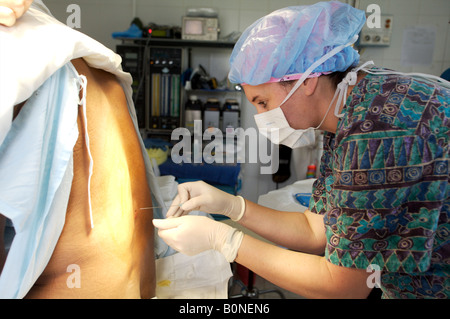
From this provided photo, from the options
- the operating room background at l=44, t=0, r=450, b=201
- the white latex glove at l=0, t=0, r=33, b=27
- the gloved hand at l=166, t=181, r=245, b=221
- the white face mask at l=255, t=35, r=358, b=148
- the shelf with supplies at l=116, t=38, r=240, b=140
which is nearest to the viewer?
the white latex glove at l=0, t=0, r=33, b=27

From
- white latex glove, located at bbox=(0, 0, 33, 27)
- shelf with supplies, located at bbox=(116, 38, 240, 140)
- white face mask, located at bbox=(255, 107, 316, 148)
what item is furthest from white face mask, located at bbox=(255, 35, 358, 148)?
shelf with supplies, located at bbox=(116, 38, 240, 140)

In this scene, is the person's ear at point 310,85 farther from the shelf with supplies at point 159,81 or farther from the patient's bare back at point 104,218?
the shelf with supplies at point 159,81

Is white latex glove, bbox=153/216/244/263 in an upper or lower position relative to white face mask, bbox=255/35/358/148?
lower

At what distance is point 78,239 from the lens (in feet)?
2.77

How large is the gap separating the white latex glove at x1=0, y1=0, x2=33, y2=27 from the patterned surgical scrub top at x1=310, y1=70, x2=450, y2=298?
0.74m

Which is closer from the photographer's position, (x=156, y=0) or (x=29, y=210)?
(x=29, y=210)

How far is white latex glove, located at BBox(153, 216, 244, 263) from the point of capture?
0.92 m

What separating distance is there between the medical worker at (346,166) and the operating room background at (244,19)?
2.27 meters

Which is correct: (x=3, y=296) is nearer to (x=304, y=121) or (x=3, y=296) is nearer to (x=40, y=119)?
(x=40, y=119)

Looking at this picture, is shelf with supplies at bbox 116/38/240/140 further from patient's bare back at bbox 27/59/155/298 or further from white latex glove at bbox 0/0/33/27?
white latex glove at bbox 0/0/33/27

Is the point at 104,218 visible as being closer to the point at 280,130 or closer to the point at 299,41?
the point at 280,130

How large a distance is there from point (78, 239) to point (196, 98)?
2497 mm

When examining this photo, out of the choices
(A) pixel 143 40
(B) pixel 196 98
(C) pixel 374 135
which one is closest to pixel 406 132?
(C) pixel 374 135

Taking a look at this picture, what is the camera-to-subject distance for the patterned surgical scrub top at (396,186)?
735 millimetres
